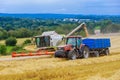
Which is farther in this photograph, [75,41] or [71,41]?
→ [71,41]

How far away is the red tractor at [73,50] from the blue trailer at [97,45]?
107 cm

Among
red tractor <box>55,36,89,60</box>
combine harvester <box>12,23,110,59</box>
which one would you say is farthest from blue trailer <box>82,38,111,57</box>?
red tractor <box>55,36,89,60</box>

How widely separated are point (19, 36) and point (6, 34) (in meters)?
3.55

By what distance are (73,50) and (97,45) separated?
445 centimetres

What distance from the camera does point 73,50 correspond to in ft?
95.4

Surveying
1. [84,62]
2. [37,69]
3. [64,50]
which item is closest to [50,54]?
[64,50]

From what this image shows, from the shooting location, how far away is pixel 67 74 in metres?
20.0

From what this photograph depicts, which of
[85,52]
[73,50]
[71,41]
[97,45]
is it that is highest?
[71,41]

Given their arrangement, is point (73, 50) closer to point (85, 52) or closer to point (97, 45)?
point (85, 52)

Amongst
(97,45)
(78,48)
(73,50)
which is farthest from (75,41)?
(97,45)

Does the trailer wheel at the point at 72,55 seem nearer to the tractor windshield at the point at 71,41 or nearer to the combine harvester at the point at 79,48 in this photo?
the combine harvester at the point at 79,48

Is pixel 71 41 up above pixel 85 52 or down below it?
above

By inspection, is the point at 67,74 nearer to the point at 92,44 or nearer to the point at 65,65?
the point at 65,65

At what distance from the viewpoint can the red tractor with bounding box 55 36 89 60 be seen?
2895 cm
